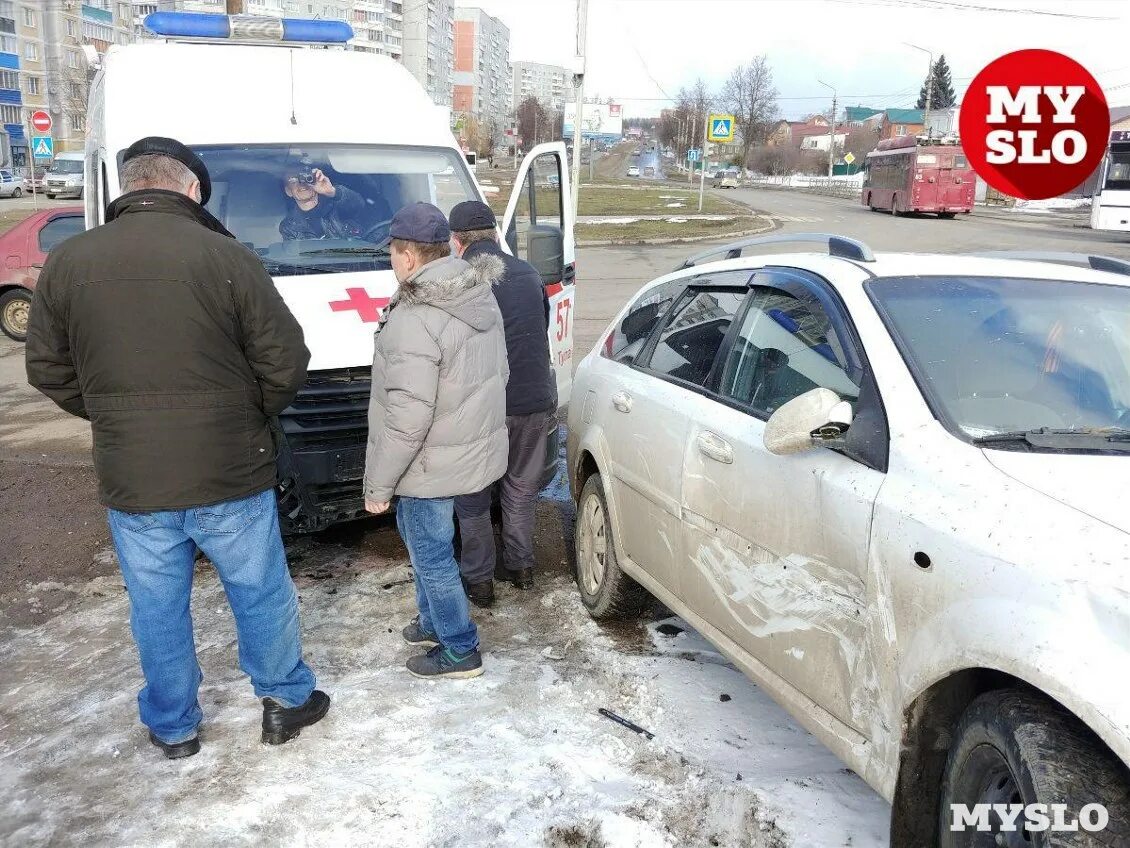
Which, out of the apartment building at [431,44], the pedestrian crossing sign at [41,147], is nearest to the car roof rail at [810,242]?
the pedestrian crossing sign at [41,147]

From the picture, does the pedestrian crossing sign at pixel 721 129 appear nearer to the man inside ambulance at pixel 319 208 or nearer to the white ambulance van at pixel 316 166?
the white ambulance van at pixel 316 166

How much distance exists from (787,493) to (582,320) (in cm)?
1030

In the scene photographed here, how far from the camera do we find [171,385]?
9.72ft

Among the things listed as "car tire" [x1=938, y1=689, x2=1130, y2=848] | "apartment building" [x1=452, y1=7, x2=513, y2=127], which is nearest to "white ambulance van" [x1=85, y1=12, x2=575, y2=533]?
"car tire" [x1=938, y1=689, x2=1130, y2=848]

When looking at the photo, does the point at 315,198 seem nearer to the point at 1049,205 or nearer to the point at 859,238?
the point at 859,238

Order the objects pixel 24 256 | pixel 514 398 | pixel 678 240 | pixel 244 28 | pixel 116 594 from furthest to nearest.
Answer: pixel 678 240 < pixel 24 256 < pixel 244 28 < pixel 116 594 < pixel 514 398

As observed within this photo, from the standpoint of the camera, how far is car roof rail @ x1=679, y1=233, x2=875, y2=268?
11.2 ft

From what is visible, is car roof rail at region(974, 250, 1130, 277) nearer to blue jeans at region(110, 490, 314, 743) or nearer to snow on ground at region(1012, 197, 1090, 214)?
blue jeans at region(110, 490, 314, 743)

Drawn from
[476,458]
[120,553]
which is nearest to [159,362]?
[120,553]

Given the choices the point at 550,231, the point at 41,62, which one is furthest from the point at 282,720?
the point at 41,62

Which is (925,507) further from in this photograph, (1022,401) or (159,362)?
(159,362)

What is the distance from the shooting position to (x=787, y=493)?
291 centimetres

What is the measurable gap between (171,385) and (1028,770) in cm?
250

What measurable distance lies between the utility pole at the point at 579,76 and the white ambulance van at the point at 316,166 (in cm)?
1167
